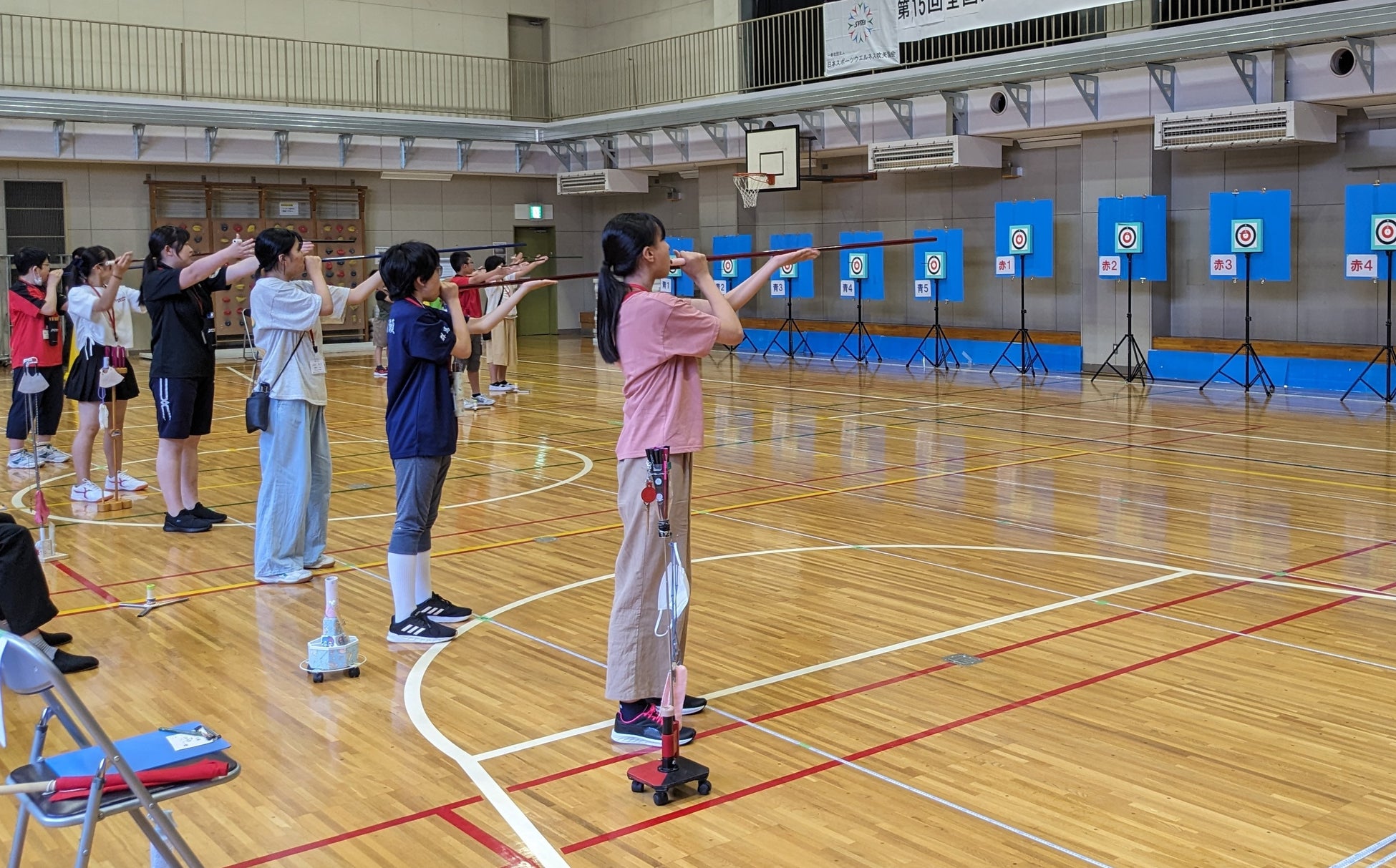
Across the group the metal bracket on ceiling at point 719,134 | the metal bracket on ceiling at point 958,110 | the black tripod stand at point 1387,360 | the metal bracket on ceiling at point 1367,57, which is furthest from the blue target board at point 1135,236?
the metal bracket on ceiling at point 719,134

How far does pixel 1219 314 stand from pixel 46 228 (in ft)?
56.4

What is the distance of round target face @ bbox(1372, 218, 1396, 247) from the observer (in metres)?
12.8

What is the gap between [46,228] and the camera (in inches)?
793

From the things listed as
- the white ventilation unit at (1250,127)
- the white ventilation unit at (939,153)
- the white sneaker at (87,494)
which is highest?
the white ventilation unit at (939,153)

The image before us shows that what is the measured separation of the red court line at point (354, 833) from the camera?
335 cm

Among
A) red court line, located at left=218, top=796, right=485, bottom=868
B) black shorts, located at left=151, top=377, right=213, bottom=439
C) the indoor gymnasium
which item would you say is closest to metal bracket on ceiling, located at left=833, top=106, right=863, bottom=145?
the indoor gymnasium

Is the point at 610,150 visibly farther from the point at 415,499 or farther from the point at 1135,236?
the point at 415,499

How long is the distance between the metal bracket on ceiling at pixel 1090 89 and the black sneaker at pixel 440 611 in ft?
39.0

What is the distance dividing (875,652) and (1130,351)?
1154 centimetres

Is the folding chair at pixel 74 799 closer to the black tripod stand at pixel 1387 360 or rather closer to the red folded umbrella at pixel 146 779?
the red folded umbrella at pixel 146 779

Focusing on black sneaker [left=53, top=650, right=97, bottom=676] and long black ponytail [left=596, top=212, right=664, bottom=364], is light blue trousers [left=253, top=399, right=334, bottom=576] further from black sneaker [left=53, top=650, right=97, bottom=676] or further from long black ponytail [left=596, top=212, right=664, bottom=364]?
long black ponytail [left=596, top=212, right=664, bottom=364]

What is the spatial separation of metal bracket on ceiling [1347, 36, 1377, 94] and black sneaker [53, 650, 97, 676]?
12497mm

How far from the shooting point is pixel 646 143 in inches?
859

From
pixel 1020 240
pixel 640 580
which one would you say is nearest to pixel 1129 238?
pixel 1020 240
